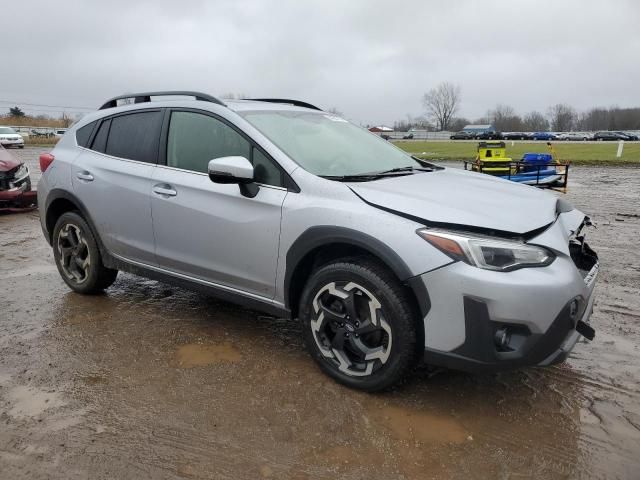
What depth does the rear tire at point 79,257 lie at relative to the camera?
4625mm

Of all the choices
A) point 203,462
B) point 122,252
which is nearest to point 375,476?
point 203,462

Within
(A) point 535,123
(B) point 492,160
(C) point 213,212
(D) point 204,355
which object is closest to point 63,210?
(C) point 213,212

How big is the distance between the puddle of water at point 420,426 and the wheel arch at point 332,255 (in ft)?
1.91

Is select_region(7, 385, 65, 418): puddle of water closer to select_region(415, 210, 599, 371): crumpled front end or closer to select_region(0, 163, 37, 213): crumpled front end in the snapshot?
select_region(415, 210, 599, 371): crumpled front end

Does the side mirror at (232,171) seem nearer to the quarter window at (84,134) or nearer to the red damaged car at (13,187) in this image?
the quarter window at (84,134)

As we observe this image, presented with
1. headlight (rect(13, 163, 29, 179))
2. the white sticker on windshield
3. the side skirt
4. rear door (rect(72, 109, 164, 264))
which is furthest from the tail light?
headlight (rect(13, 163, 29, 179))

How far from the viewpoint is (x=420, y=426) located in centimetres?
279

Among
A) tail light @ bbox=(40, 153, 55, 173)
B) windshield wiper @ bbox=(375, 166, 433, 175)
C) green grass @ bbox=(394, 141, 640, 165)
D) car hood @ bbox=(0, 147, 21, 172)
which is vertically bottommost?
green grass @ bbox=(394, 141, 640, 165)

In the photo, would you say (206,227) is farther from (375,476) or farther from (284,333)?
(375,476)

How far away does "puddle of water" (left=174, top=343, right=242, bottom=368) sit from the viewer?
3527 mm

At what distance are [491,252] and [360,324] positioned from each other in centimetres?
85

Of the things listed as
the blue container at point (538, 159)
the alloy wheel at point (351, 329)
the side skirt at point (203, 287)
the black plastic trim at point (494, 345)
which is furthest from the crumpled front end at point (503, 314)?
the blue container at point (538, 159)

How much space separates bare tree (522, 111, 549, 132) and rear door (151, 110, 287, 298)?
323 ft

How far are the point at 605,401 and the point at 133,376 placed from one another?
112 inches
